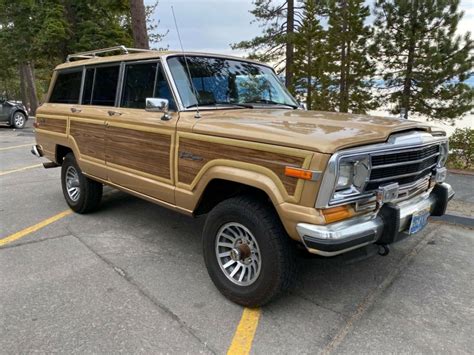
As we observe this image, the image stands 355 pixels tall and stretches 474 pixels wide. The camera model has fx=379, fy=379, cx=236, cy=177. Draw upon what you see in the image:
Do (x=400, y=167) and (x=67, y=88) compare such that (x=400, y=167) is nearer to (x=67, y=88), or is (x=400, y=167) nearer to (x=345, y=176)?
(x=345, y=176)

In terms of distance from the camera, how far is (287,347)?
103 inches

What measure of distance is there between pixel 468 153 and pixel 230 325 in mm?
6995

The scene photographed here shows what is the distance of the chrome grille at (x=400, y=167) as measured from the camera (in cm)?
275

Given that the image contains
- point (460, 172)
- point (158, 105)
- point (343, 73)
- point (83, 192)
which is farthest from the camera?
point (343, 73)

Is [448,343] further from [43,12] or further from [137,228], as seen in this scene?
[43,12]

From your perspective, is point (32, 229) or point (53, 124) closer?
point (32, 229)

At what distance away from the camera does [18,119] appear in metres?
17.3

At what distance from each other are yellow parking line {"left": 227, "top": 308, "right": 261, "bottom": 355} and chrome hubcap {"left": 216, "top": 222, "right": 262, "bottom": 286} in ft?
0.77

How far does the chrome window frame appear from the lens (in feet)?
8.09

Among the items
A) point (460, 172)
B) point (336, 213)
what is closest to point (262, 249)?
point (336, 213)

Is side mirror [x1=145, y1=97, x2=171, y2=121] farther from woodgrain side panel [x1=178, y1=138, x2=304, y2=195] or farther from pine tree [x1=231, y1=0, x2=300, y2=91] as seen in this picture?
pine tree [x1=231, y1=0, x2=300, y2=91]

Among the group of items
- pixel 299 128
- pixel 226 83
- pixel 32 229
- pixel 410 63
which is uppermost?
pixel 410 63

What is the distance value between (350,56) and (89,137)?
8635 mm

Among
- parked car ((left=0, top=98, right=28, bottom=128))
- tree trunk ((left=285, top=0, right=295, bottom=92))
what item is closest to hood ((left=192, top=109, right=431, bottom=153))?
tree trunk ((left=285, top=0, right=295, bottom=92))
